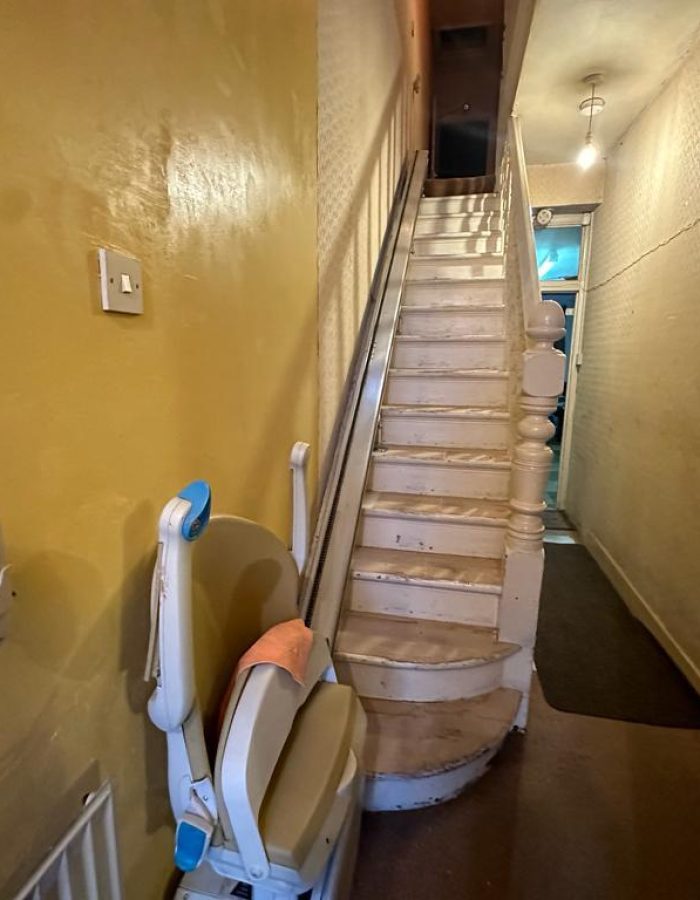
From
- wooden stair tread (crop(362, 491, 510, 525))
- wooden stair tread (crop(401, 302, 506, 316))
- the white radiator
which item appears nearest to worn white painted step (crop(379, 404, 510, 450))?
wooden stair tread (crop(362, 491, 510, 525))

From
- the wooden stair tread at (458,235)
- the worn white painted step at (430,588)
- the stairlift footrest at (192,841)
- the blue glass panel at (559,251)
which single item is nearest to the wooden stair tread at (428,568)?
the worn white painted step at (430,588)

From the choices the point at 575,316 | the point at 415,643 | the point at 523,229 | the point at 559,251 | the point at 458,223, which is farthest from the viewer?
the point at 559,251

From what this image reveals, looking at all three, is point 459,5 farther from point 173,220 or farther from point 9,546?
point 9,546

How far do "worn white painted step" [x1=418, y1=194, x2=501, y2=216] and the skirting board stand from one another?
273cm

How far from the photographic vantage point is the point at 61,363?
740 millimetres

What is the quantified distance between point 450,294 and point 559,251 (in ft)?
7.65

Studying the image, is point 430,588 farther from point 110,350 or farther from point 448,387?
point 110,350

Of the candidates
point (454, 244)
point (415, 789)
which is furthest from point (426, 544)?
point (454, 244)

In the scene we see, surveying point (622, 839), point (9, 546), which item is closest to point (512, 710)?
point (622, 839)

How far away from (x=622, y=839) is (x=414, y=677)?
2.45 ft

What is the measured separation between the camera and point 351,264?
2332 mm

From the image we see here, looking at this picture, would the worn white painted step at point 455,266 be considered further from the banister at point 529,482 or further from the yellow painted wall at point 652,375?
the banister at point 529,482

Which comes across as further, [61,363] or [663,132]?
[663,132]

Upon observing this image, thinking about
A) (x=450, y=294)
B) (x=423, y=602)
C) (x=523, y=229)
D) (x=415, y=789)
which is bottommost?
(x=415, y=789)
